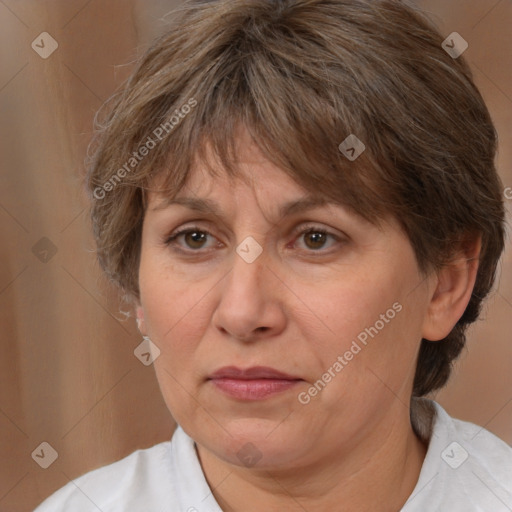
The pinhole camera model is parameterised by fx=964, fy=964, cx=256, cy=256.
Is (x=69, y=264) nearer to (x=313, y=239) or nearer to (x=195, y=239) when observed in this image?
(x=195, y=239)

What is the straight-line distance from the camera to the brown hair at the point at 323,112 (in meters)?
1.21

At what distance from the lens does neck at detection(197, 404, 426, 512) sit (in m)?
1.33

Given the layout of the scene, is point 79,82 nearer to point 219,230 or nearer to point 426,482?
point 219,230

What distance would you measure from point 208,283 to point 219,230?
0.07m

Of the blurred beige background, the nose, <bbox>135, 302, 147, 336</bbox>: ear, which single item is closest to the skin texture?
the nose

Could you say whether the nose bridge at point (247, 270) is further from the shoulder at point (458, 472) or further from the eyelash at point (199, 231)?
the shoulder at point (458, 472)

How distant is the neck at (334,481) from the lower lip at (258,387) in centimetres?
14

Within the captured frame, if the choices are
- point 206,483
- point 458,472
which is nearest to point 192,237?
point 206,483

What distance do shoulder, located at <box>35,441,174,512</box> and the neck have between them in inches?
4.0

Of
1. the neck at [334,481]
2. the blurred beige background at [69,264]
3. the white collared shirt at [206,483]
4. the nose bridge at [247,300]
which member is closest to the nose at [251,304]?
the nose bridge at [247,300]

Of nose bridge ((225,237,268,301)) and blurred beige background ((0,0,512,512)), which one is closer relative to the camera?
nose bridge ((225,237,268,301))

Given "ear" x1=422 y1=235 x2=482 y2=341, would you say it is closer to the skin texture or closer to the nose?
the skin texture

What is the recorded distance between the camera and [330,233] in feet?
4.06

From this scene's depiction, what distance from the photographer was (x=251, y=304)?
1.15m
